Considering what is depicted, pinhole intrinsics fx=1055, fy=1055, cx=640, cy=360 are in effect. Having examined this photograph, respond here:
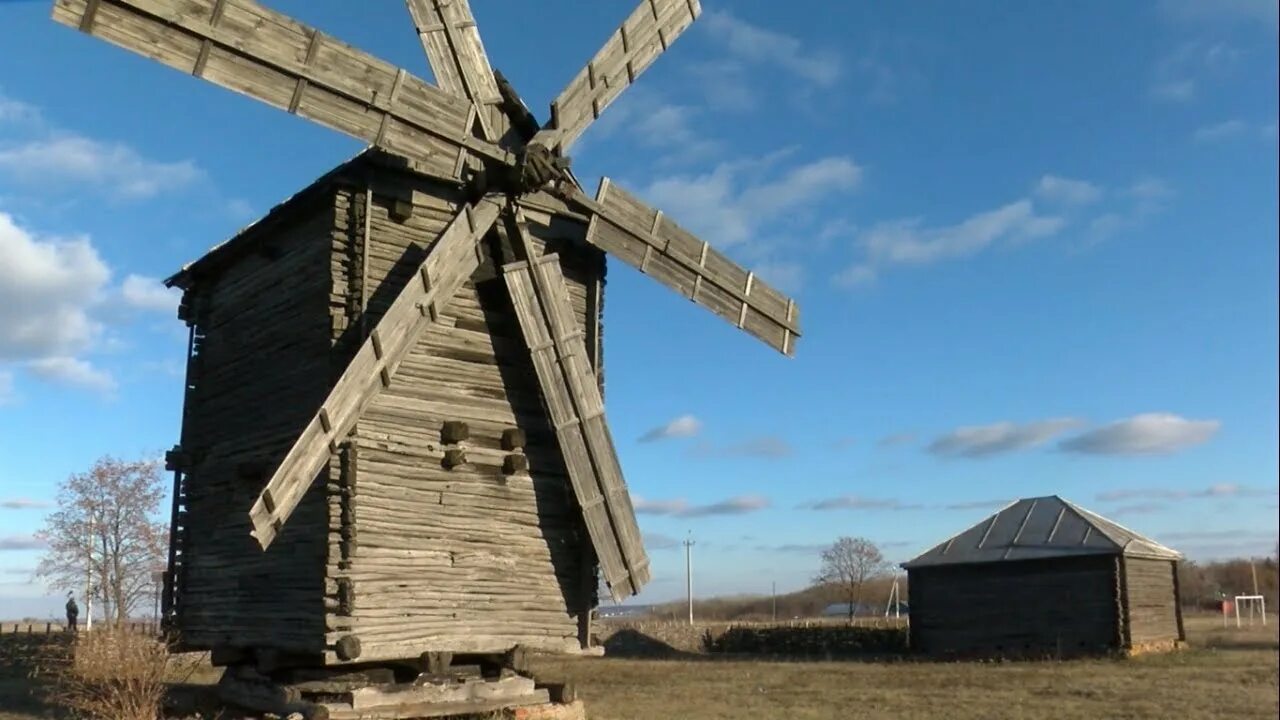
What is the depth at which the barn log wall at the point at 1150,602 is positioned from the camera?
98.2ft

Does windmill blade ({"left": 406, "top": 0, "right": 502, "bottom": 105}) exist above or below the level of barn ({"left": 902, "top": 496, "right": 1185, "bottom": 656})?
above

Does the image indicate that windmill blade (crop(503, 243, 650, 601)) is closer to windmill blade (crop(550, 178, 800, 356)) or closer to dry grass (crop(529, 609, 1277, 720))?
windmill blade (crop(550, 178, 800, 356))

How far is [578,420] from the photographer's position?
12.3m

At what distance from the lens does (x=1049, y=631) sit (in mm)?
30516

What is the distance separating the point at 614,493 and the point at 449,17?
5.92m

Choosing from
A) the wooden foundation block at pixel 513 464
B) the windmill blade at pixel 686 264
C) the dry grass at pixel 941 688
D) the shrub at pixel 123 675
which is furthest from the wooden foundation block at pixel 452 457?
the dry grass at pixel 941 688

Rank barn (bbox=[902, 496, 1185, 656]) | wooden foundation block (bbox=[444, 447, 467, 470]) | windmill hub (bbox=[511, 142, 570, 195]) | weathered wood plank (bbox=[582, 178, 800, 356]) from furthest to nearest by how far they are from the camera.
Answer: barn (bbox=[902, 496, 1185, 656]) < weathered wood plank (bbox=[582, 178, 800, 356]) < windmill hub (bbox=[511, 142, 570, 195]) < wooden foundation block (bbox=[444, 447, 467, 470])

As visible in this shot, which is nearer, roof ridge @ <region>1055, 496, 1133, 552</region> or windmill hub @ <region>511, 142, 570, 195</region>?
windmill hub @ <region>511, 142, 570, 195</region>

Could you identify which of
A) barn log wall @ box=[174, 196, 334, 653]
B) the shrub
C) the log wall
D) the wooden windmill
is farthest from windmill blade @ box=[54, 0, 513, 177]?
the shrub

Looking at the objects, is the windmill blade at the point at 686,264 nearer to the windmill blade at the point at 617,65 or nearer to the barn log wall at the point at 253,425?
the windmill blade at the point at 617,65

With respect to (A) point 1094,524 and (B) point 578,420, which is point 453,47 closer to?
(B) point 578,420

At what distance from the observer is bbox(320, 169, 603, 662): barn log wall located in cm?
1121

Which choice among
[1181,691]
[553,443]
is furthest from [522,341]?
[1181,691]

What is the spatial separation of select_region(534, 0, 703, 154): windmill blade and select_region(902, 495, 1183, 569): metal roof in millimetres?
22447
